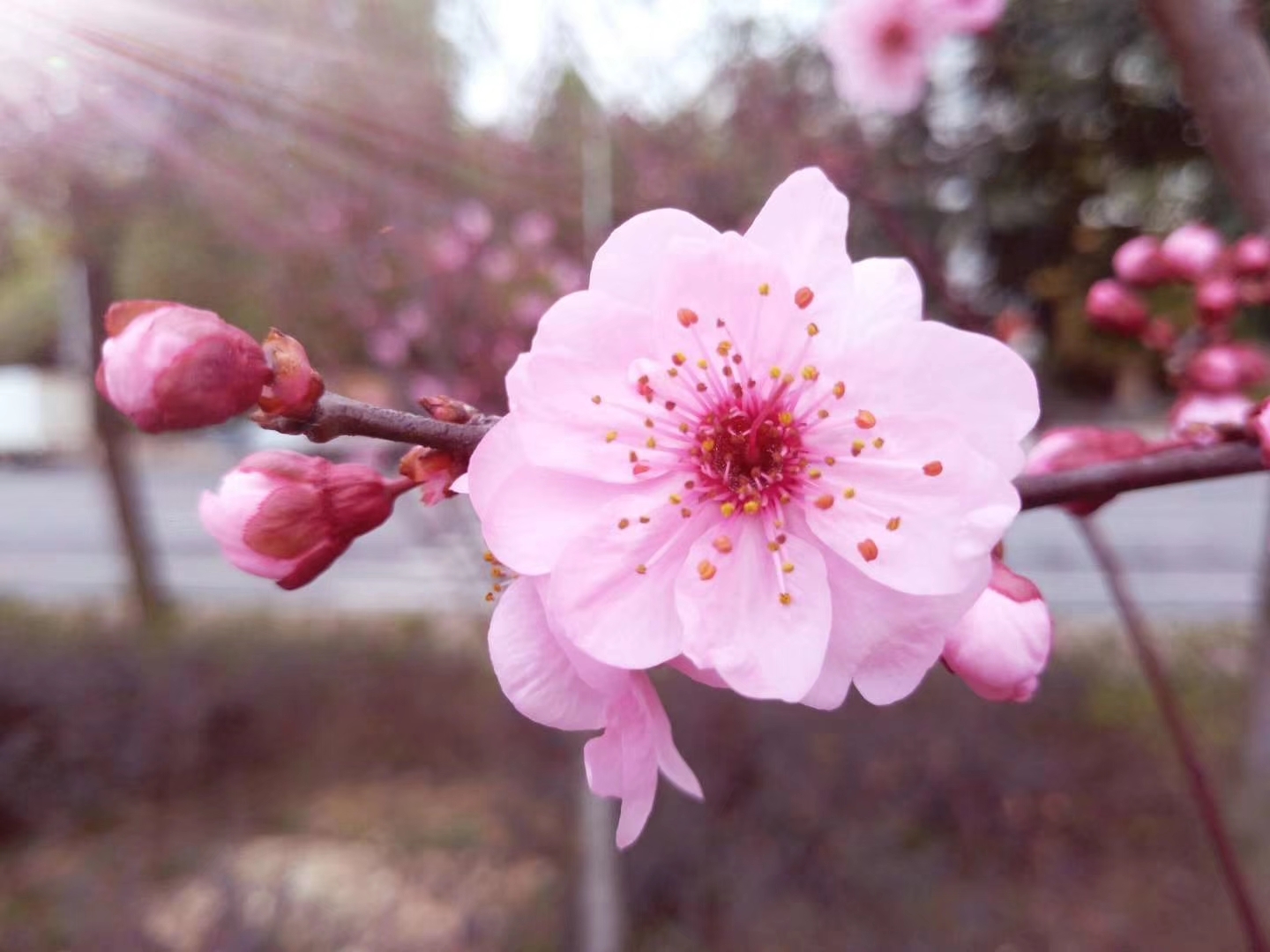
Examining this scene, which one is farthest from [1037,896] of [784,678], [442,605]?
[442,605]

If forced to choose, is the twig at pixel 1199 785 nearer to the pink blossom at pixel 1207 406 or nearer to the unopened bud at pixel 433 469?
the pink blossom at pixel 1207 406

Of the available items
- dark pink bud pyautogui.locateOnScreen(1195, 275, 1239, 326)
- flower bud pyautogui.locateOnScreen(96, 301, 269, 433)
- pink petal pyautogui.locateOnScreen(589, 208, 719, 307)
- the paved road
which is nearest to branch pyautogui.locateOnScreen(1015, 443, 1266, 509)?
pink petal pyautogui.locateOnScreen(589, 208, 719, 307)

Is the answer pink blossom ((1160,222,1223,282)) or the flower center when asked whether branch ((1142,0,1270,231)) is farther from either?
the flower center

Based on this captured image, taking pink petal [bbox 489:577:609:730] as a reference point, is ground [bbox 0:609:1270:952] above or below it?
below

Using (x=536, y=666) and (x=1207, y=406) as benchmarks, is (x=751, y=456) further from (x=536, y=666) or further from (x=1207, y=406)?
(x=1207, y=406)

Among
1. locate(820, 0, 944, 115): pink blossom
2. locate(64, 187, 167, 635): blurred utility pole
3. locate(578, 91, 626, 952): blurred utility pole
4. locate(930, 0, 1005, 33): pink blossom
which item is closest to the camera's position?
locate(930, 0, 1005, 33): pink blossom

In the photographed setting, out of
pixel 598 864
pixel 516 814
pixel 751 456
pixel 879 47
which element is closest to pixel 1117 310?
pixel 751 456
